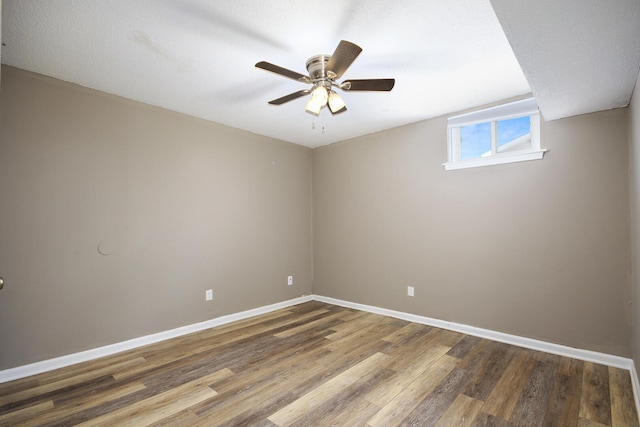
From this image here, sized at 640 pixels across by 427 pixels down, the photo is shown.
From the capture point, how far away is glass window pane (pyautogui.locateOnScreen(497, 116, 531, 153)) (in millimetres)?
3039

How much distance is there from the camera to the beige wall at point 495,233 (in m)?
2.57

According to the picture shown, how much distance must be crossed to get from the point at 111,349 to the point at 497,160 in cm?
405

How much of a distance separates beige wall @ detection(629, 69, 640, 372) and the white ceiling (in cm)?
19

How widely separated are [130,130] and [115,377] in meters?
2.17

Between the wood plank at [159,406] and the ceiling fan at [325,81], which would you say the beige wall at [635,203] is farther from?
the wood plank at [159,406]

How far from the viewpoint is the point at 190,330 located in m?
3.36

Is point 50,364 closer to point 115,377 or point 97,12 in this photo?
point 115,377

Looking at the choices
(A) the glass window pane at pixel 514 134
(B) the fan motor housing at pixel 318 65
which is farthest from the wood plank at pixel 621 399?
(B) the fan motor housing at pixel 318 65

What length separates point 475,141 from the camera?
3.37 m

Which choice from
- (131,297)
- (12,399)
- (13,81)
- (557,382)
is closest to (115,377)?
(12,399)

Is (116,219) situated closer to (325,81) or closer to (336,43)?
(325,81)

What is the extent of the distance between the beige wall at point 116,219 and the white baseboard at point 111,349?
2.2 inches

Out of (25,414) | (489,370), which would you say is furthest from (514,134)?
(25,414)

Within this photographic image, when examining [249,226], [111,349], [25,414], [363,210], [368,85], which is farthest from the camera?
[363,210]
